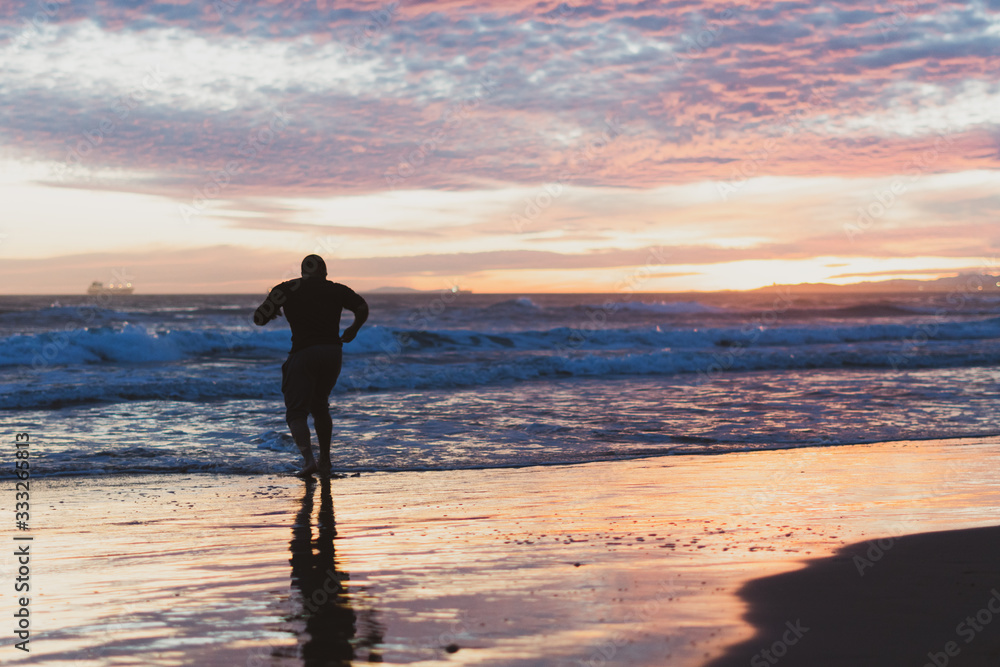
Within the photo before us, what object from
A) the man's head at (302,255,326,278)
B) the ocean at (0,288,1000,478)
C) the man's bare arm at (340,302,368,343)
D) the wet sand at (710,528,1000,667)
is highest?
the man's head at (302,255,326,278)

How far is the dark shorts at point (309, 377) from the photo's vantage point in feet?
21.0

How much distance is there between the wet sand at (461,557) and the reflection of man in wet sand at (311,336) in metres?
0.66

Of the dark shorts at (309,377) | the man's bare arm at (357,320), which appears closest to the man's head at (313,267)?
the man's bare arm at (357,320)

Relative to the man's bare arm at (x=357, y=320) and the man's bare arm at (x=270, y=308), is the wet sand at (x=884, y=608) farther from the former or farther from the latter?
the man's bare arm at (x=270, y=308)

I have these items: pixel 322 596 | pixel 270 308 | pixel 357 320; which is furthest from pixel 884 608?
pixel 270 308

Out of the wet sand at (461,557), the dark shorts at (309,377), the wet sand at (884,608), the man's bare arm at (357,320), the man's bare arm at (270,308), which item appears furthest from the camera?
the dark shorts at (309,377)

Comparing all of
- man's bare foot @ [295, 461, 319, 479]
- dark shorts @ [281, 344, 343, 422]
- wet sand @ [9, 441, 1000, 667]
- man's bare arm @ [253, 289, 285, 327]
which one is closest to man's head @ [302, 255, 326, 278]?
man's bare arm @ [253, 289, 285, 327]

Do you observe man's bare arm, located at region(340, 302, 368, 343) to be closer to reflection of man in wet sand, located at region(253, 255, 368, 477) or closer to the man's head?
reflection of man in wet sand, located at region(253, 255, 368, 477)

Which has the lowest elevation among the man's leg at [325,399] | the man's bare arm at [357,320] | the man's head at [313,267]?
the man's leg at [325,399]

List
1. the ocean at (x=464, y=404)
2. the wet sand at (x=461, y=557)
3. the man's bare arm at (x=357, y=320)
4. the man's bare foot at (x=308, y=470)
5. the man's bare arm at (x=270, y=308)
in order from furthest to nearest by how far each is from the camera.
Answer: the ocean at (x=464, y=404), the man's bare foot at (x=308, y=470), the man's bare arm at (x=357, y=320), the man's bare arm at (x=270, y=308), the wet sand at (x=461, y=557)

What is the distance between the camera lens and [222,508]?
5.56 m

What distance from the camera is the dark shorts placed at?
6414 mm

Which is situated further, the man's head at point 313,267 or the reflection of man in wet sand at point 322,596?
the man's head at point 313,267

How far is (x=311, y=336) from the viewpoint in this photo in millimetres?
6418
